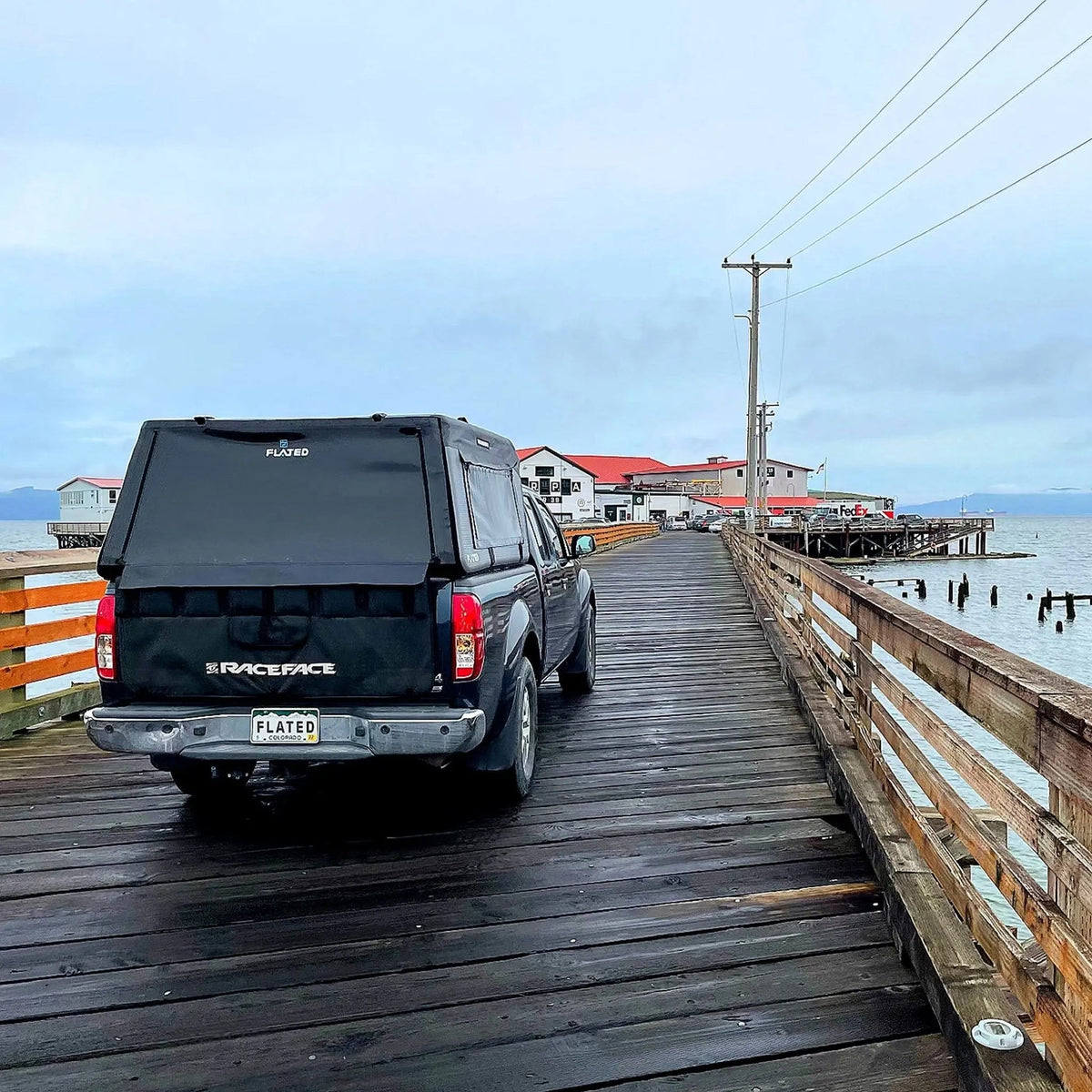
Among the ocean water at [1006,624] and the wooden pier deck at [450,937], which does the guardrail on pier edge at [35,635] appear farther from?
the ocean water at [1006,624]

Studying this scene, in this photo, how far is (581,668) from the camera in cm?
837

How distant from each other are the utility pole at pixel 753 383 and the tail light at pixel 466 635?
3081 centimetres

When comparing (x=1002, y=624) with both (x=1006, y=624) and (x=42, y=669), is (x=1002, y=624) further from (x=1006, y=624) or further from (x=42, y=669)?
(x=42, y=669)

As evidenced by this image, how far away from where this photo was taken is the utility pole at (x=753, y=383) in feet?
115

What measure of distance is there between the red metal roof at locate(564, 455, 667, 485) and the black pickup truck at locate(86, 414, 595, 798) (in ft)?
364

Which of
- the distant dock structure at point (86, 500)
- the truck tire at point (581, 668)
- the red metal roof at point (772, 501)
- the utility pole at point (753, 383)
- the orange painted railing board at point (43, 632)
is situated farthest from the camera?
the red metal roof at point (772, 501)

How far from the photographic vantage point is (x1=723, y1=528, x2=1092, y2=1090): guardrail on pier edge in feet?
7.04

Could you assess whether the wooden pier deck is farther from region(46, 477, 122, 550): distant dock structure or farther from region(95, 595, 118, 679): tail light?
region(46, 477, 122, 550): distant dock structure

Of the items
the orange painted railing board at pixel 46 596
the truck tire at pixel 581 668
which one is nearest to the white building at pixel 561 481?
the truck tire at pixel 581 668

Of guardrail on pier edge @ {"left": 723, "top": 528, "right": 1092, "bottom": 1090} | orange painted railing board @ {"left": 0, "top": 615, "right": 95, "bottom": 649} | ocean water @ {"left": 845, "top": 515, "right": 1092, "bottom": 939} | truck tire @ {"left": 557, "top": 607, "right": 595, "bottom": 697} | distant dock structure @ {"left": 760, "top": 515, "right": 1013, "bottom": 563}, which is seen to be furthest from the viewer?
distant dock structure @ {"left": 760, "top": 515, "right": 1013, "bottom": 563}

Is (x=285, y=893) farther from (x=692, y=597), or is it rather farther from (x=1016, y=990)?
(x=692, y=597)

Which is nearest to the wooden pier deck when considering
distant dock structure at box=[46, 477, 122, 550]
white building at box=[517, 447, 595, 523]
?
white building at box=[517, 447, 595, 523]

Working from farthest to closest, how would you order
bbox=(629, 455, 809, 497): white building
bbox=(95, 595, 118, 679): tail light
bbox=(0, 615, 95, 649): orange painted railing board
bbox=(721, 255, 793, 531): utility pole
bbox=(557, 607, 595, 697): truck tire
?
bbox=(629, 455, 809, 497): white building → bbox=(721, 255, 793, 531): utility pole → bbox=(557, 607, 595, 697): truck tire → bbox=(0, 615, 95, 649): orange painted railing board → bbox=(95, 595, 118, 679): tail light

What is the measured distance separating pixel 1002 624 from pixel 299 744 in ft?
123
